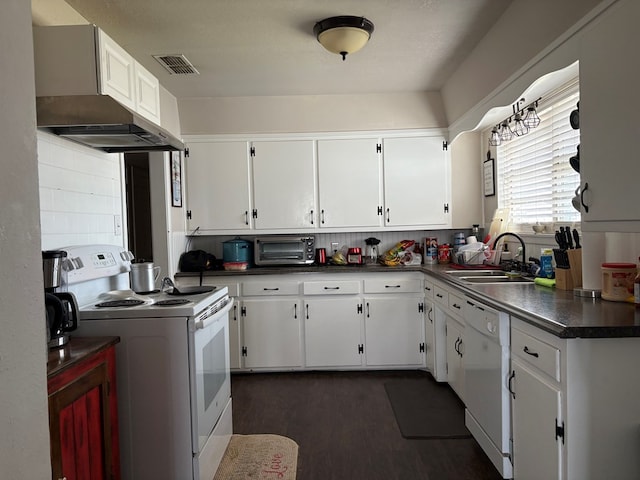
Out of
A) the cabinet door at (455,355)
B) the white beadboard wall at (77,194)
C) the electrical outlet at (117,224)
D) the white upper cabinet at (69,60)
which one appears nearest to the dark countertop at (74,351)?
the white beadboard wall at (77,194)

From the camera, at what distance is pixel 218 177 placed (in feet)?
12.7

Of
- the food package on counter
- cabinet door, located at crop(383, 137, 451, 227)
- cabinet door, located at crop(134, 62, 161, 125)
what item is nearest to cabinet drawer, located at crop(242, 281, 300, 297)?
the food package on counter

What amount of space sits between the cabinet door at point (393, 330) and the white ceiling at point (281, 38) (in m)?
1.84

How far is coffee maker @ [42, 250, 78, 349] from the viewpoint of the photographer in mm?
1643

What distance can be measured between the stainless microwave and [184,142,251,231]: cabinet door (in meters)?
0.33

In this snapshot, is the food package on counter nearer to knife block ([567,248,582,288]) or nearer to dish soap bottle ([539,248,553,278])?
dish soap bottle ([539,248,553,278])

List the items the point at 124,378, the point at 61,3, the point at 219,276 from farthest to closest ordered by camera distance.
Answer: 1. the point at 219,276
2. the point at 61,3
3. the point at 124,378

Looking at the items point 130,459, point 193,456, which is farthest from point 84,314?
point 193,456

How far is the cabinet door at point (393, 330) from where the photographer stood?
368 centimetres

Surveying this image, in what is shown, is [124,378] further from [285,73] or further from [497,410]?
[285,73]

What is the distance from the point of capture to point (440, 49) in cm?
287

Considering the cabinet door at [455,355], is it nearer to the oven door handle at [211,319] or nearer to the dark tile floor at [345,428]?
the dark tile floor at [345,428]

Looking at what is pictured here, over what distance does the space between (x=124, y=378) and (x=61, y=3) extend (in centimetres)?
186

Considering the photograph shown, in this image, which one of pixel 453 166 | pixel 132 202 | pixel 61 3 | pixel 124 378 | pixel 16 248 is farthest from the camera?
pixel 132 202
